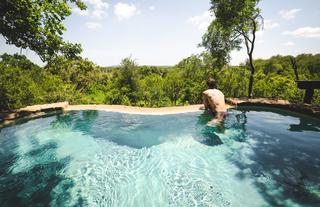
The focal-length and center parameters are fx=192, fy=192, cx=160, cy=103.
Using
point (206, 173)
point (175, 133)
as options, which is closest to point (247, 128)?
point (175, 133)

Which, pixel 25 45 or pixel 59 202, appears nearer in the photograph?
pixel 59 202

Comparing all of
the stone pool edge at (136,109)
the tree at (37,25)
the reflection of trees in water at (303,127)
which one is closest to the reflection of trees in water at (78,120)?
the stone pool edge at (136,109)

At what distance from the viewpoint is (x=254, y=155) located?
604cm

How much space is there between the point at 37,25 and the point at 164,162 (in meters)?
5.69

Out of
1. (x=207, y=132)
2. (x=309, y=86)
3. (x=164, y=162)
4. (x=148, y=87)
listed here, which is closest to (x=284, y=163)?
(x=207, y=132)

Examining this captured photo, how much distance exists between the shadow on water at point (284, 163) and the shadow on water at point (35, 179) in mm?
4263

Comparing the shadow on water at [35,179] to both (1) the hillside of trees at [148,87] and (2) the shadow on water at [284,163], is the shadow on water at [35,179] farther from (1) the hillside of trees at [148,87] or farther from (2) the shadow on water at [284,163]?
(1) the hillside of trees at [148,87]

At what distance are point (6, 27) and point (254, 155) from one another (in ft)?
27.9

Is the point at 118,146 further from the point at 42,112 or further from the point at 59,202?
the point at 42,112

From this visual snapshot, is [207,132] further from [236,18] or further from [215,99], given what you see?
[236,18]

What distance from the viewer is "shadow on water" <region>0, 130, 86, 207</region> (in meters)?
4.31

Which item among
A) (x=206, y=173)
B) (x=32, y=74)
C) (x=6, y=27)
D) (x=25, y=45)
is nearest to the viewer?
(x=206, y=173)

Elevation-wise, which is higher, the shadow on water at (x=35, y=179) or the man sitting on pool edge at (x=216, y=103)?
→ the man sitting on pool edge at (x=216, y=103)

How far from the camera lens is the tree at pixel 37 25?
543cm
